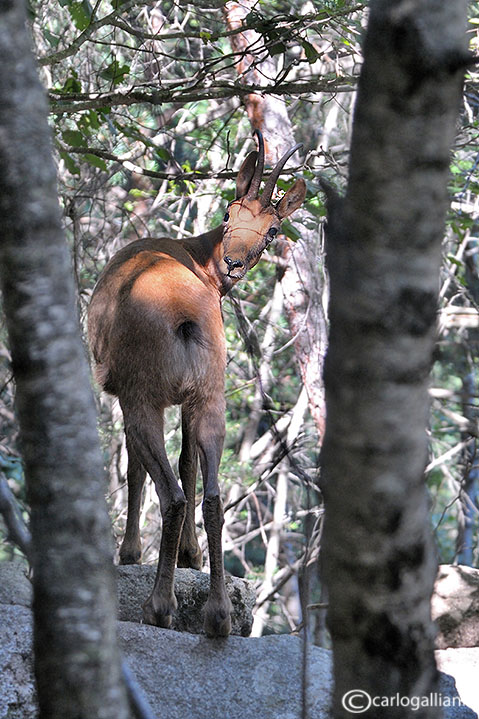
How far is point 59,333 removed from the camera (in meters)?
1.90

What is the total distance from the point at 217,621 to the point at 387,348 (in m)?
3.15

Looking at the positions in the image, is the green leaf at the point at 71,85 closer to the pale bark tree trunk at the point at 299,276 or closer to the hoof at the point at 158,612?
the hoof at the point at 158,612

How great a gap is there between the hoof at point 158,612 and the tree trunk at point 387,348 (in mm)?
2869

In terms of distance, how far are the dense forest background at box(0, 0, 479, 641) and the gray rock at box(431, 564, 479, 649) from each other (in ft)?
2.60

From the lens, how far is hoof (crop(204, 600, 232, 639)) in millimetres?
4461

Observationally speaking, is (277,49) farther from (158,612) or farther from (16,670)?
(16,670)

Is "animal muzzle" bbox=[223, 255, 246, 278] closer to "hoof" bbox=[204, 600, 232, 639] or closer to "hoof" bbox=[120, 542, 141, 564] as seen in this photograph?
"hoof" bbox=[120, 542, 141, 564]

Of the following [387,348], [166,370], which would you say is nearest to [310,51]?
[166,370]

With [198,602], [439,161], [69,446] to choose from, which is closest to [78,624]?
[69,446]

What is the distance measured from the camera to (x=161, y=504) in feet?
14.9

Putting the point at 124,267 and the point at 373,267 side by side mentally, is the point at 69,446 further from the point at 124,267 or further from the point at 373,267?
the point at 124,267

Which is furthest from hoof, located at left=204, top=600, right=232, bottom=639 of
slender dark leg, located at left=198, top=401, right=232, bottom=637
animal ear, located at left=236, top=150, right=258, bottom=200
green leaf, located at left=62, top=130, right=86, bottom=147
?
green leaf, located at left=62, top=130, right=86, bottom=147

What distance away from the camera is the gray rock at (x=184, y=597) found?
193 inches

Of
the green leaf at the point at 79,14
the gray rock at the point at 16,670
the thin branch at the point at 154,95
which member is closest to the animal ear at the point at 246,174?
the thin branch at the point at 154,95
